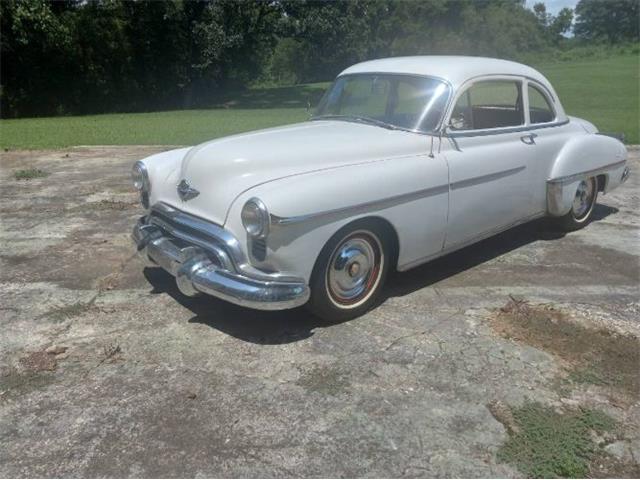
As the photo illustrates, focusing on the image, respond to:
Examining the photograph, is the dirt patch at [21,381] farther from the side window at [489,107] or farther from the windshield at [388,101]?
the side window at [489,107]

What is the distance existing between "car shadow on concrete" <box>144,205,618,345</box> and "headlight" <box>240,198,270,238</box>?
732 millimetres

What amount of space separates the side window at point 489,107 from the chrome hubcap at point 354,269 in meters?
1.22

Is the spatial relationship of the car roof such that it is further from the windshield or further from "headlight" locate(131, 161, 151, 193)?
"headlight" locate(131, 161, 151, 193)

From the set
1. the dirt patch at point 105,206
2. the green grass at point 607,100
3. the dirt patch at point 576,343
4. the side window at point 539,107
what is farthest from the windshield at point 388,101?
the green grass at point 607,100

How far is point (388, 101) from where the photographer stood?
15.6ft

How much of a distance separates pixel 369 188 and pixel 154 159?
1868 millimetres

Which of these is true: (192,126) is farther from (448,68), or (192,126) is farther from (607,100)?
(607,100)

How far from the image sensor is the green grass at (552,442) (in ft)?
8.61

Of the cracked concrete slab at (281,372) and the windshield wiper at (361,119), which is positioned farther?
the windshield wiper at (361,119)

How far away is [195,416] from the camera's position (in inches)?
118

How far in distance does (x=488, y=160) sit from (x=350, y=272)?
5.03 ft

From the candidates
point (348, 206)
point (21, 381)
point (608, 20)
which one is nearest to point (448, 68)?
point (348, 206)

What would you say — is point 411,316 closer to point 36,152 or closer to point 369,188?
point 369,188

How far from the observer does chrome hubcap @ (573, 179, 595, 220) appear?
5828mm
